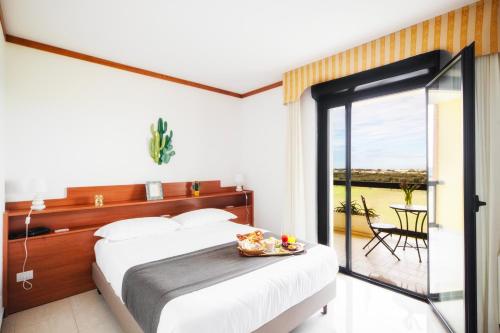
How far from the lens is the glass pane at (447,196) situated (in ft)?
6.54

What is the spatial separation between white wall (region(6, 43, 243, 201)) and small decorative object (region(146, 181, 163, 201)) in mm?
154

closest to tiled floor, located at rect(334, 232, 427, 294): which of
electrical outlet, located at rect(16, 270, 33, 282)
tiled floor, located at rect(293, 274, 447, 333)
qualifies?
tiled floor, located at rect(293, 274, 447, 333)

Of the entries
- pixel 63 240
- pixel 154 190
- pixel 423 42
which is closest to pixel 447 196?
pixel 423 42

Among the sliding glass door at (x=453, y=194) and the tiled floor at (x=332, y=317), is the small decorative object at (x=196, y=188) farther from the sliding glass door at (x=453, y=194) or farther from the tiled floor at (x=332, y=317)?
the sliding glass door at (x=453, y=194)

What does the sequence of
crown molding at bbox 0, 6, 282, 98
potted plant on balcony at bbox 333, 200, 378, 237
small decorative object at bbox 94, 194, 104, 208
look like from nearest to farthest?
1. crown molding at bbox 0, 6, 282, 98
2. small decorative object at bbox 94, 194, 104, 208
3. potted plant on balcony at bbox 333, 200, 378, 237

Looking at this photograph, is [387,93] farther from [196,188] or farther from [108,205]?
[108,205]

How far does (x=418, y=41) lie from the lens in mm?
2330

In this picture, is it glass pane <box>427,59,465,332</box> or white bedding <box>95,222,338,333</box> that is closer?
white bedding <box>95,222,338,333</box>

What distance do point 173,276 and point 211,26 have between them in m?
2.19

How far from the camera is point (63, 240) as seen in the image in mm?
2506

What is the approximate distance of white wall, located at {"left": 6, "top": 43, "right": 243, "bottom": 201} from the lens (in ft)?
8.29

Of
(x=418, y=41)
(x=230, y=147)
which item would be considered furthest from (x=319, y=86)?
(x=230, y=147)

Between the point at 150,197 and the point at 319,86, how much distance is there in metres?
2.62

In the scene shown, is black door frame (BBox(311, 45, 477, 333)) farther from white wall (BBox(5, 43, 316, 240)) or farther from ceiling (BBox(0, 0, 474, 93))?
ceiling (BBox(0, 0, 474, 93))
